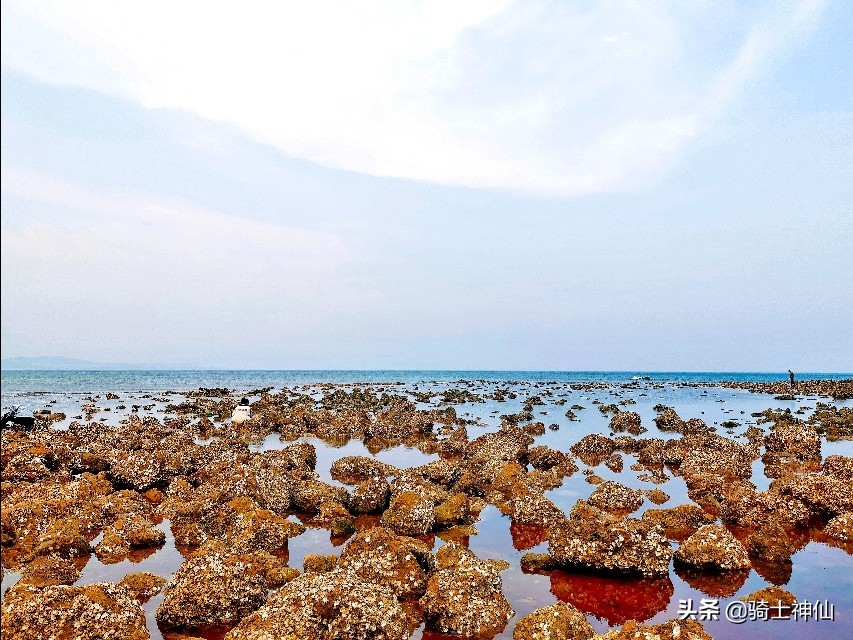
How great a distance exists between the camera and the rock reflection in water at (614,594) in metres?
11.4

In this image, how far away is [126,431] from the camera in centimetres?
3259

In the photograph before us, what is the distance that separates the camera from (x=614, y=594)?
40.3 feet

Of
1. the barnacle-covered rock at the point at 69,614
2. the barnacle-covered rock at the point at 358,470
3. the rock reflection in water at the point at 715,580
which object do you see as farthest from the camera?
the barnacle-covered rock at the point at 358,470

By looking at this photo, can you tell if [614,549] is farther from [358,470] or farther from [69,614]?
[358,470]

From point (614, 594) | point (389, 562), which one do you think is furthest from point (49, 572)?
point (614, 594)

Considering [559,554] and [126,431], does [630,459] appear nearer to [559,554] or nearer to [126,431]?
[559,554]

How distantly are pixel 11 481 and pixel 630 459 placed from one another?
30.6 metres

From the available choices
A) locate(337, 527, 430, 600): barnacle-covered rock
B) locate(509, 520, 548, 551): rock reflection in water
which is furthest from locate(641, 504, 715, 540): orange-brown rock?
locate(337, 527, 430, 600): barnacle-covered rock

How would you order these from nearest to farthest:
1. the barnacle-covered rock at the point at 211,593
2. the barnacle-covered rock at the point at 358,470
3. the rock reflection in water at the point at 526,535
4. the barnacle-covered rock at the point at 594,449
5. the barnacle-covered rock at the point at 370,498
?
the barnacle-covered rock at the point at 211,593 → the rock reflection in water at the point at 526,535 → the barnacle-covered rock at the point at 370,498 → the barnacle-covered rock at the point at 358,470 → the barnacle-covered rock at the point at 594,449

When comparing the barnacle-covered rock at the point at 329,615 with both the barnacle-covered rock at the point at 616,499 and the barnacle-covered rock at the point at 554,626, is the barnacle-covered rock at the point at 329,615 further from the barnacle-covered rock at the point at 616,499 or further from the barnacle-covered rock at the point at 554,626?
the barnacle-covered rock at the point at 616,499

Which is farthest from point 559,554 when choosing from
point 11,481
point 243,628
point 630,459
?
point 11,481

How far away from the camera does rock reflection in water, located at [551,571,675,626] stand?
11.4m

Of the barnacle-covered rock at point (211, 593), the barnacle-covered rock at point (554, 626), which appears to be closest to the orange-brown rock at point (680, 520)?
the barnacle-covered rock at point (554, 626)

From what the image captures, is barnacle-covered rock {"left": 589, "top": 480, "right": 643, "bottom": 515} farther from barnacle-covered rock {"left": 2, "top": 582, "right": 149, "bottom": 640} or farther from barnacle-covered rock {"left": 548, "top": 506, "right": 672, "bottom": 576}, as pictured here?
barnacle-covered rock {"left": 2, "top": 582, "right": 149, "bottom": 640}
